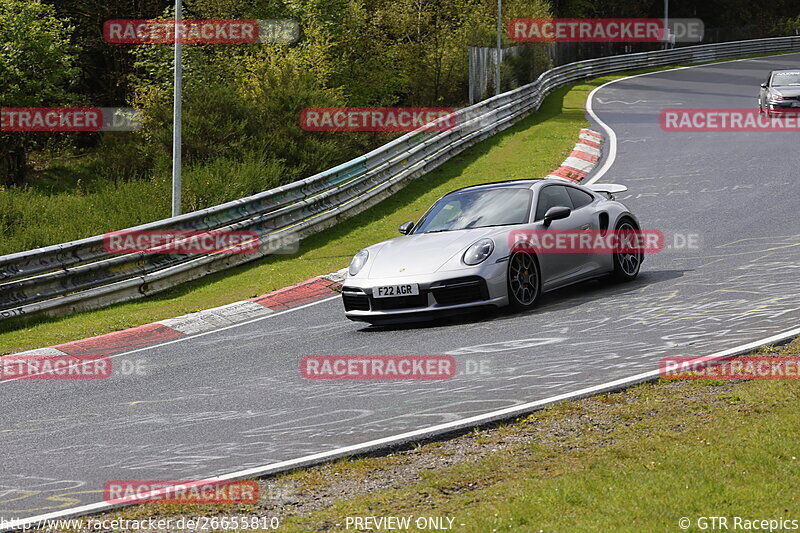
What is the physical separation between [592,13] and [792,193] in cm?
5934

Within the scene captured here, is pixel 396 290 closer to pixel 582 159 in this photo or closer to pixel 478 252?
pixel 478 252

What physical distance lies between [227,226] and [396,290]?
261 inches

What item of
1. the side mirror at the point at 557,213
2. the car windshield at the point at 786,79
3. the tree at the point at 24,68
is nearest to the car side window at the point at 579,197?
the side mirror at the point at 557,213

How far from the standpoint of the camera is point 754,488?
5.12 meters

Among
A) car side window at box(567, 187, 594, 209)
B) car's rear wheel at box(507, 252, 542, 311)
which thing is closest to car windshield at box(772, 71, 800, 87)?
car side window at box(567, 187, 594, 209)

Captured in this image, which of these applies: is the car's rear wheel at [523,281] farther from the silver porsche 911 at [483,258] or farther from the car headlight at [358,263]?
the car headlight at [358,263]

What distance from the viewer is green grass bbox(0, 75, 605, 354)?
1291cm

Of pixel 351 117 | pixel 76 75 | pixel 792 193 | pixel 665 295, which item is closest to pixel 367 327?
pixel 665 295

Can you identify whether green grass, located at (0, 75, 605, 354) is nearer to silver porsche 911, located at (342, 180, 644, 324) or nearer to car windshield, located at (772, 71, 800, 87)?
silver porsche 911, located at (342, 180, 644, 324)

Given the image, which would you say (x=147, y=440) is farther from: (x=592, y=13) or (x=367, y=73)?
(x=592, y=13)

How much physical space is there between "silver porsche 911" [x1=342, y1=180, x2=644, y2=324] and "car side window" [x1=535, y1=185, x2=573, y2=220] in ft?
0.05

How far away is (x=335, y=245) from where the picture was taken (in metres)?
17.2

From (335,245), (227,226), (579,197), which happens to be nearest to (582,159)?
(335,245)

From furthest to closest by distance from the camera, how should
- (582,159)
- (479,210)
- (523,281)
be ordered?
(582,159) → (479,210) → (523,281)
